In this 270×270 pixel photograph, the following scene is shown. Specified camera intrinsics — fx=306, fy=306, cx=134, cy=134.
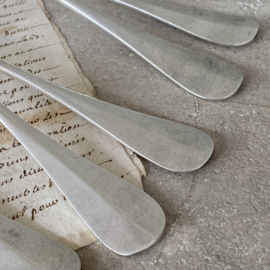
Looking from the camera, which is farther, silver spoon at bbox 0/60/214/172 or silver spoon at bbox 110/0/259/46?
silver spoon at bbox 110/0/259/46

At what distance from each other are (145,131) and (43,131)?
132 mm

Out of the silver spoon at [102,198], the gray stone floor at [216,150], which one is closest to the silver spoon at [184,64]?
the gray stone floor at [216,150]

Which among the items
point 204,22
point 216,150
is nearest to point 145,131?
point 216,150

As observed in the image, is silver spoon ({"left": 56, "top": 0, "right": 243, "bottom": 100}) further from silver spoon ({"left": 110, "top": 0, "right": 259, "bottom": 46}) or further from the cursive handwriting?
the cursive handwriting

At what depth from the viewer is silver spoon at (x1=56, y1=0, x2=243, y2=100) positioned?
398 millimetres

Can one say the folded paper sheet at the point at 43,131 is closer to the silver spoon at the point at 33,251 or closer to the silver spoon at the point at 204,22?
the silver spoon at the point at 33,251

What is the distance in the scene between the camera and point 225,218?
0.98ft

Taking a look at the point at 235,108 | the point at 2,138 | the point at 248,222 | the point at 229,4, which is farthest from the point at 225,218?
the point at 229,4

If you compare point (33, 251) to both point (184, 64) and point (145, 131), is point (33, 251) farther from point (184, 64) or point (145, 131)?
point (184, 64)

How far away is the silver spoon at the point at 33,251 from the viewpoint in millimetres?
270

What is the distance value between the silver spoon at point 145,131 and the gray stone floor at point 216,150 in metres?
0.02

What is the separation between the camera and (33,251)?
0.28 meters

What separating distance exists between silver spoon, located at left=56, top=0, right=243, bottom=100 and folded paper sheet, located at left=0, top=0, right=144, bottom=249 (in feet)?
0.29

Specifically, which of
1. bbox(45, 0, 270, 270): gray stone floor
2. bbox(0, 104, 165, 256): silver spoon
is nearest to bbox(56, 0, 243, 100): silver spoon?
bbox(45, 0, 270, 270): gray stone floor
